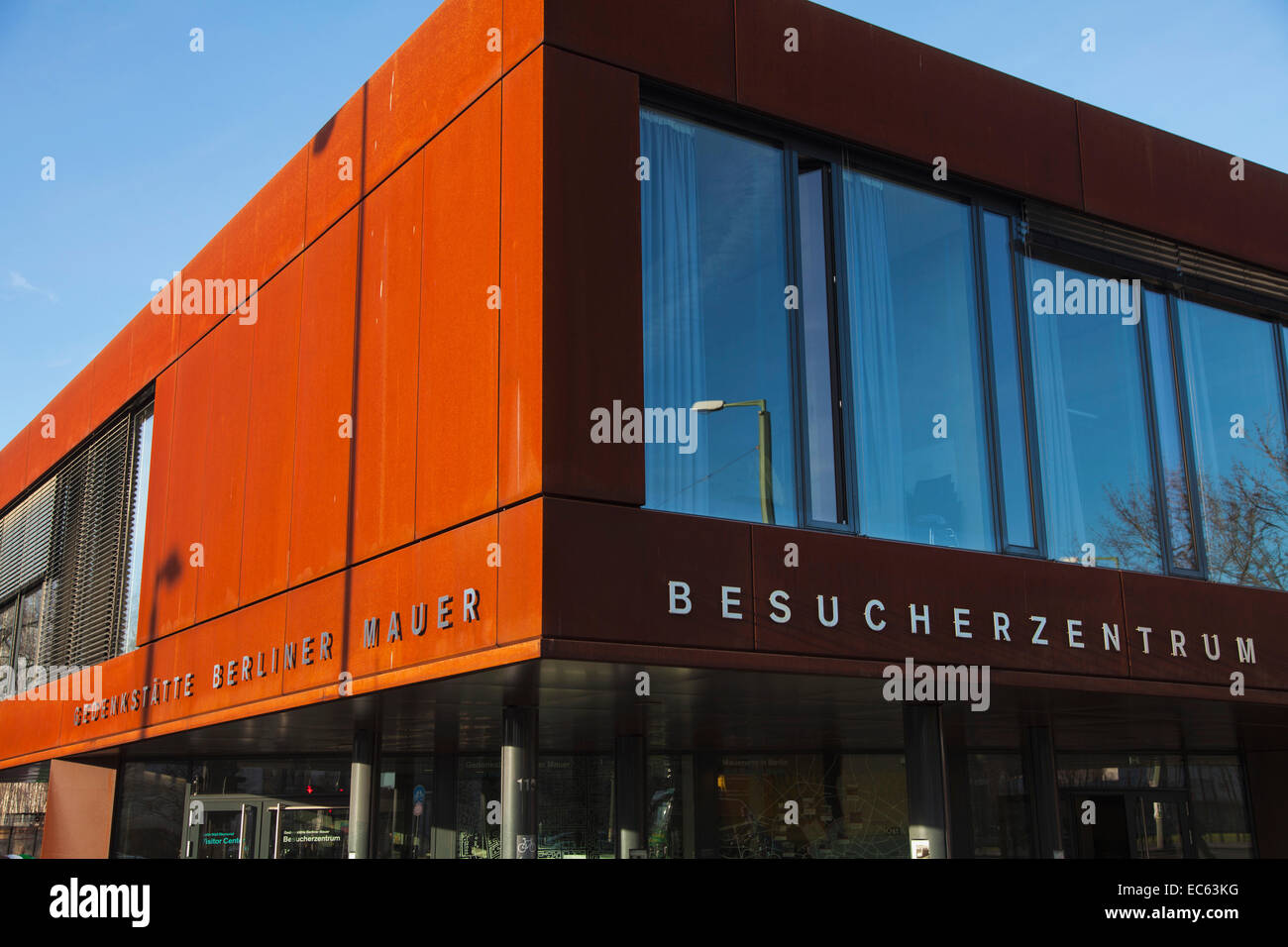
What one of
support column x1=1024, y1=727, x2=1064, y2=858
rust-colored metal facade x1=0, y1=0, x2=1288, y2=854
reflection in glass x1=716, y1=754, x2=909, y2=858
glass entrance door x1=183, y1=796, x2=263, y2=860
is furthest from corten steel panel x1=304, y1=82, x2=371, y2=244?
support column x1=1024, y1=727, x2=1064, y2=858

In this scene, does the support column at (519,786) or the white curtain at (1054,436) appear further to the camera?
the white curtain at (1054,436)

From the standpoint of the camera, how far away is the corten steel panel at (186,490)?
13.5 metres

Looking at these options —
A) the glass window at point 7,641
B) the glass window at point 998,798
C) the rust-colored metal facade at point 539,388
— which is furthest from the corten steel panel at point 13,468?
the glass window at point 998,798

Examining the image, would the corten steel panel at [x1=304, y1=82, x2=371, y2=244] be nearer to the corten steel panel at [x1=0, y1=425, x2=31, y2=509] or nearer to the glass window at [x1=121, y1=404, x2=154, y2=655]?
the glass window at [x1=121, y1=404, x2=154, y2=655]

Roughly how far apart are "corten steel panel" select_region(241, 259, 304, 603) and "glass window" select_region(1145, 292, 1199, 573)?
826cm

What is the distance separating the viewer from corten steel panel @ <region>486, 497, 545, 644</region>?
797 centimetres

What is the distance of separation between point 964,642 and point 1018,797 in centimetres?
666

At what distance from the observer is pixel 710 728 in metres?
12.9

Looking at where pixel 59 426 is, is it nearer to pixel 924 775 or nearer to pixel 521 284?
pixel 521 284

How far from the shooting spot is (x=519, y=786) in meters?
9.23

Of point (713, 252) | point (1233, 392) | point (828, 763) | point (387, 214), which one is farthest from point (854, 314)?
point (828, 763)

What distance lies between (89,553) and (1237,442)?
14.5 meters

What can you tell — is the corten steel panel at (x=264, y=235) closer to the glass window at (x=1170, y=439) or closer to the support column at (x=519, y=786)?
the support column at (x=519, y=786)

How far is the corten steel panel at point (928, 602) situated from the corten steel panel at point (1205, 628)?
33 centimetres
